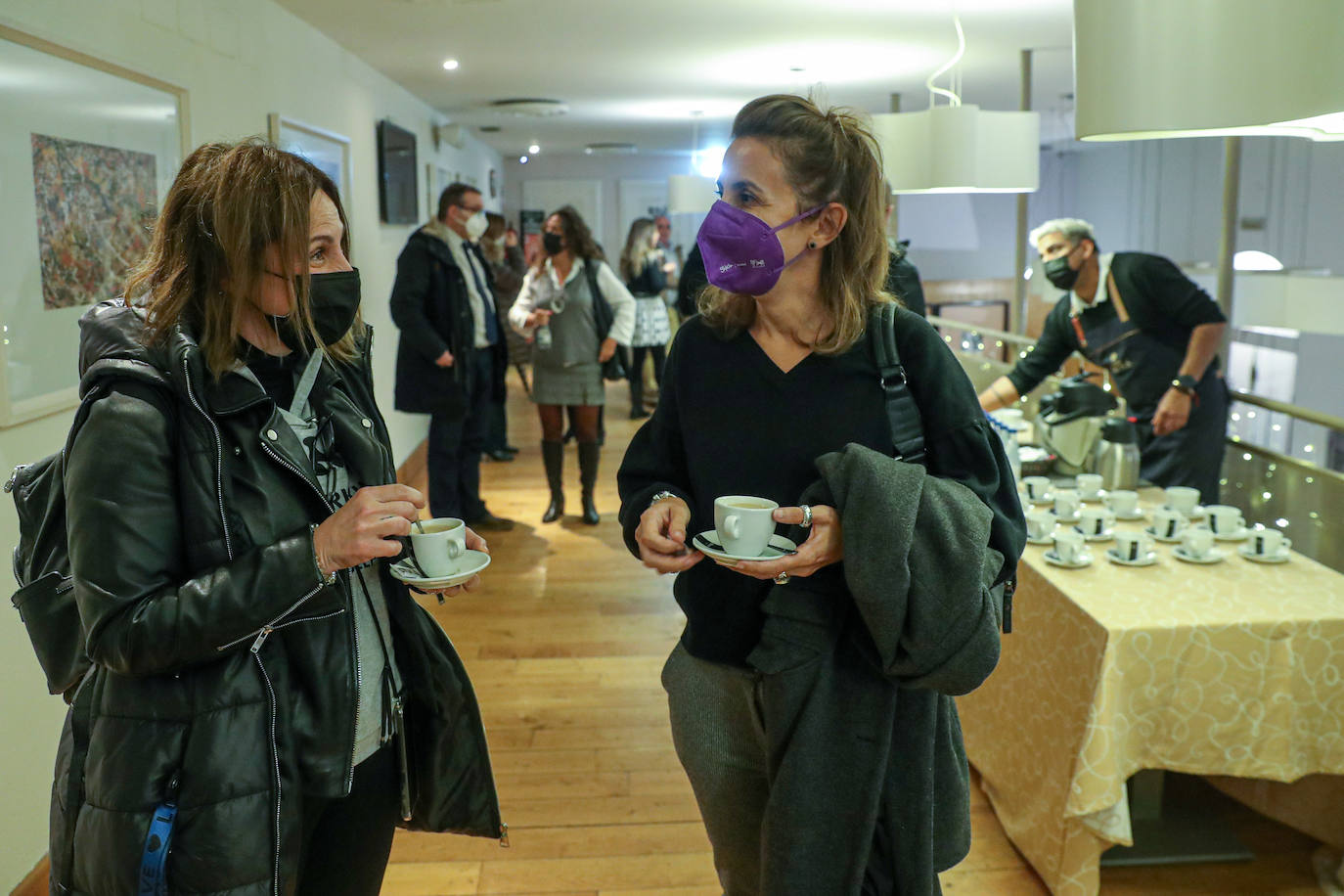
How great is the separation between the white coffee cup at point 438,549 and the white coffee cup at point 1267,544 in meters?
1.91

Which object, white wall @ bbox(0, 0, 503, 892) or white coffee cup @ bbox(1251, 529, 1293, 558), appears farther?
white coffee cup @ bbox(1251, 529, 1293, 558)

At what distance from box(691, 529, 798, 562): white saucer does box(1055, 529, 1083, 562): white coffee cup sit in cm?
125

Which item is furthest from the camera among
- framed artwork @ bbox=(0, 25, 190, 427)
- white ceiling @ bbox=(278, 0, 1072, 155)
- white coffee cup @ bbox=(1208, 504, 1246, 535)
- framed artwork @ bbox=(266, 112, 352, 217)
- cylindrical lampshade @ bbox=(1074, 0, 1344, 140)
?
white ceiling @ bbox=(278, 0, 1072, 155)

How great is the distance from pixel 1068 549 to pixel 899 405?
3.93 feet

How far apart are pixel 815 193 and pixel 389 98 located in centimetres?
619

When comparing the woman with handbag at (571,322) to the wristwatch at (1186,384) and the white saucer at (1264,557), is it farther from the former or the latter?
the white saucer at (1264,557)

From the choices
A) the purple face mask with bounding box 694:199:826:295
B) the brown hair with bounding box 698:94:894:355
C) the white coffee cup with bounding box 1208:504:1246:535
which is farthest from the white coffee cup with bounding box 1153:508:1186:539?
the purple face mask with bounding box 694:199:826:295

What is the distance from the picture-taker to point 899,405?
1.43 m

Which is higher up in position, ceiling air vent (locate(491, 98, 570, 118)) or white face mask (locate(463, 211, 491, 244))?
ceiling air vent (locate(491, 98, 570, 118))

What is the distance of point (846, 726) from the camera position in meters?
1.45

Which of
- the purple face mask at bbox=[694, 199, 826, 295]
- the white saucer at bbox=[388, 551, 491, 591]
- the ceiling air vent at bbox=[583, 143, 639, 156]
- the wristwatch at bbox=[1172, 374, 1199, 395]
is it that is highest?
the ceiling air vent at bbox=[583, 143, 639, 156]

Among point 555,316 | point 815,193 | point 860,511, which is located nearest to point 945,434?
point 860,511

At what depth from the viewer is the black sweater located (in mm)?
1434

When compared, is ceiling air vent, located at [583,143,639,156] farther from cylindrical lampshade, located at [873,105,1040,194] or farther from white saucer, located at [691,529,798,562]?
white saucer, located at [691,529,798,562]
